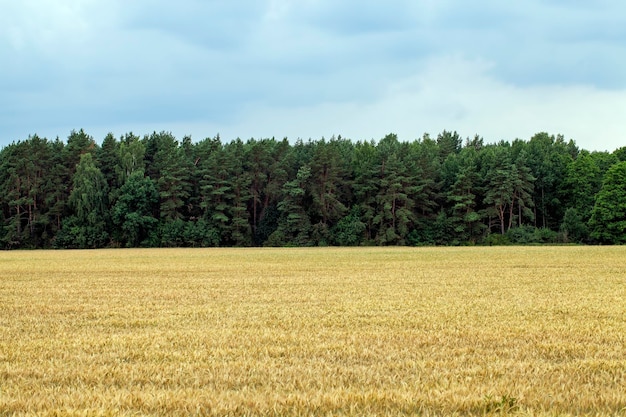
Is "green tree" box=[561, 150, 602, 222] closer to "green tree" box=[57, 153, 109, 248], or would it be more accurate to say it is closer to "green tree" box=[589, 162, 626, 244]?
"green tree" box=[589, 162, 626, 244]

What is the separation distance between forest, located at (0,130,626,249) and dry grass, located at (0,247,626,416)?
67679mm

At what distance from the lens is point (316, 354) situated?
31.1 feet

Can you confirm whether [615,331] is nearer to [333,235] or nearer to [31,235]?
[333,235]

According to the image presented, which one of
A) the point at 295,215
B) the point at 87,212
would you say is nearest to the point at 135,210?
the point at 87,212

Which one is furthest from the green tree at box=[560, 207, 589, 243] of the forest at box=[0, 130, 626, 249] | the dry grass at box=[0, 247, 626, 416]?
the dry grass at box=[0, 247, 626, 416]

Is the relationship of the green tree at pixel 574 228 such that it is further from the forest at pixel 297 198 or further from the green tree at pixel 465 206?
the green tree at pixel 465 206

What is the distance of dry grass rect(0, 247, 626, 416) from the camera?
6.59 m

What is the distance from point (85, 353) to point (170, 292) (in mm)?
11392

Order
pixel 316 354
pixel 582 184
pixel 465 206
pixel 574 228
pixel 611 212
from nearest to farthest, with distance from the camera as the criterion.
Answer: pixel 316 354 → pixel 611 212 → pixel 574 228 → pixel 465 206 → pixel 582 184

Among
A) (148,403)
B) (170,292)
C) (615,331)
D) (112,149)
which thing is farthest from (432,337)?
(112,149)

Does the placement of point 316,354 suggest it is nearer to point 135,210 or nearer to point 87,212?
point 135,210

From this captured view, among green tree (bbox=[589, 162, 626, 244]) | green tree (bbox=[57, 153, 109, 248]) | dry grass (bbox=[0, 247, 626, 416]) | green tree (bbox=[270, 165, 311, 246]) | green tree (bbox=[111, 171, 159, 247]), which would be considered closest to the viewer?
dry grass (bbox=[0, 247, 626, 416])

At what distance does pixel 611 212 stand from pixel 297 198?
146 feet

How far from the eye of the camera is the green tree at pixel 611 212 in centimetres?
8094
